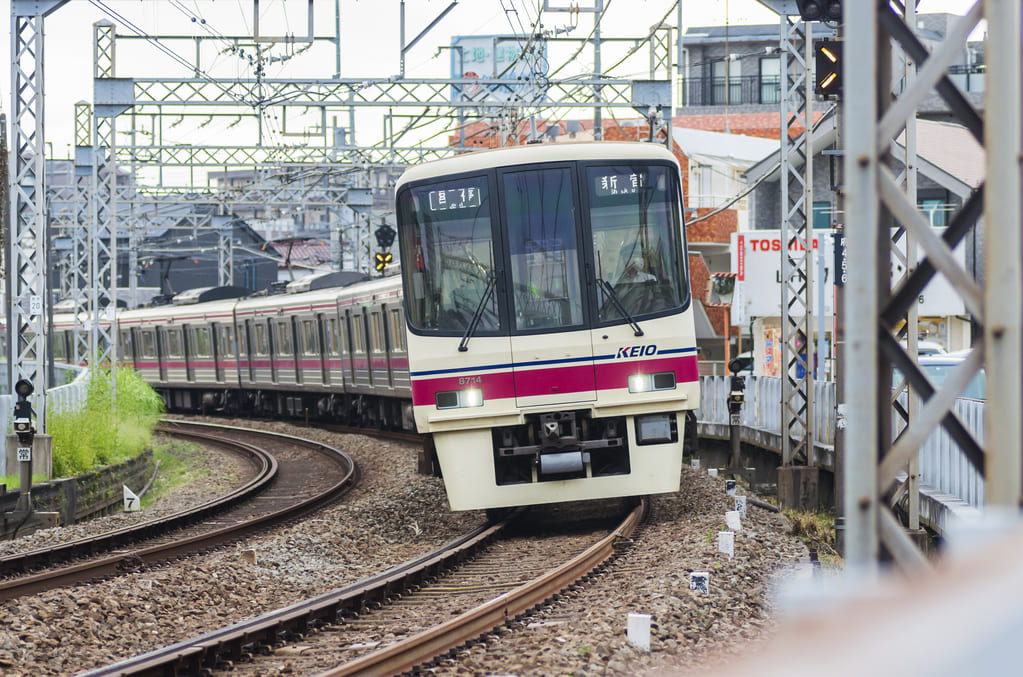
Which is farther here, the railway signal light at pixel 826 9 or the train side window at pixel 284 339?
the train side window at pixel 284 339

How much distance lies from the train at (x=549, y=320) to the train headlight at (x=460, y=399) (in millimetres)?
12

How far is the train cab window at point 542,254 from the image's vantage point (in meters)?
10.4

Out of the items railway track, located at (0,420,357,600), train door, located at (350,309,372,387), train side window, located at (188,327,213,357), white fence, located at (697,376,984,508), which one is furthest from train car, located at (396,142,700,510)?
train side window, located at (188,327,213,357)

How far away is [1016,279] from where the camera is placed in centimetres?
277

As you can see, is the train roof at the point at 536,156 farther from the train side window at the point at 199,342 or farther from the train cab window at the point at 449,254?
the train side window at the point at 199,342

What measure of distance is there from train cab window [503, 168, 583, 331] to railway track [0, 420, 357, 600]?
3.69m

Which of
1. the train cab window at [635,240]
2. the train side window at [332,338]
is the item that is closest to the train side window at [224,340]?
the train side window at [332,338]

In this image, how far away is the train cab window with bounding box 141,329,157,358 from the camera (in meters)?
35.3

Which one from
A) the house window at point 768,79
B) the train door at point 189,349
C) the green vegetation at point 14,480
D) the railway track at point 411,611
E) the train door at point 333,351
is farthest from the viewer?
the house window at point 768,79

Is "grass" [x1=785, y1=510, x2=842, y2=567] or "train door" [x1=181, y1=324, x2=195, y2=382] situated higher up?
"train door" [x1=181, y1=324, x2=195, y2=382]

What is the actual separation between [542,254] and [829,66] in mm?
2781

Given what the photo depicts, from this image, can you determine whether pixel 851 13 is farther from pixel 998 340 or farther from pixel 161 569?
pixel 161 569

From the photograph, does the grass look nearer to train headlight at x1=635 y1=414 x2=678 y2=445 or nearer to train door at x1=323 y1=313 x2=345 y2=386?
train headlight at x1=635 y1=414 x2=678 y2=445

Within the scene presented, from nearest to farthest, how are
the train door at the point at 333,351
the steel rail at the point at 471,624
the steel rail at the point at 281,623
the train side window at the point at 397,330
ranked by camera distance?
the steel rail at the point at 471,624 → the steel rail at the point at 281,623 → the train side window at the point at 397,330 → the train door at the point at 333,351
